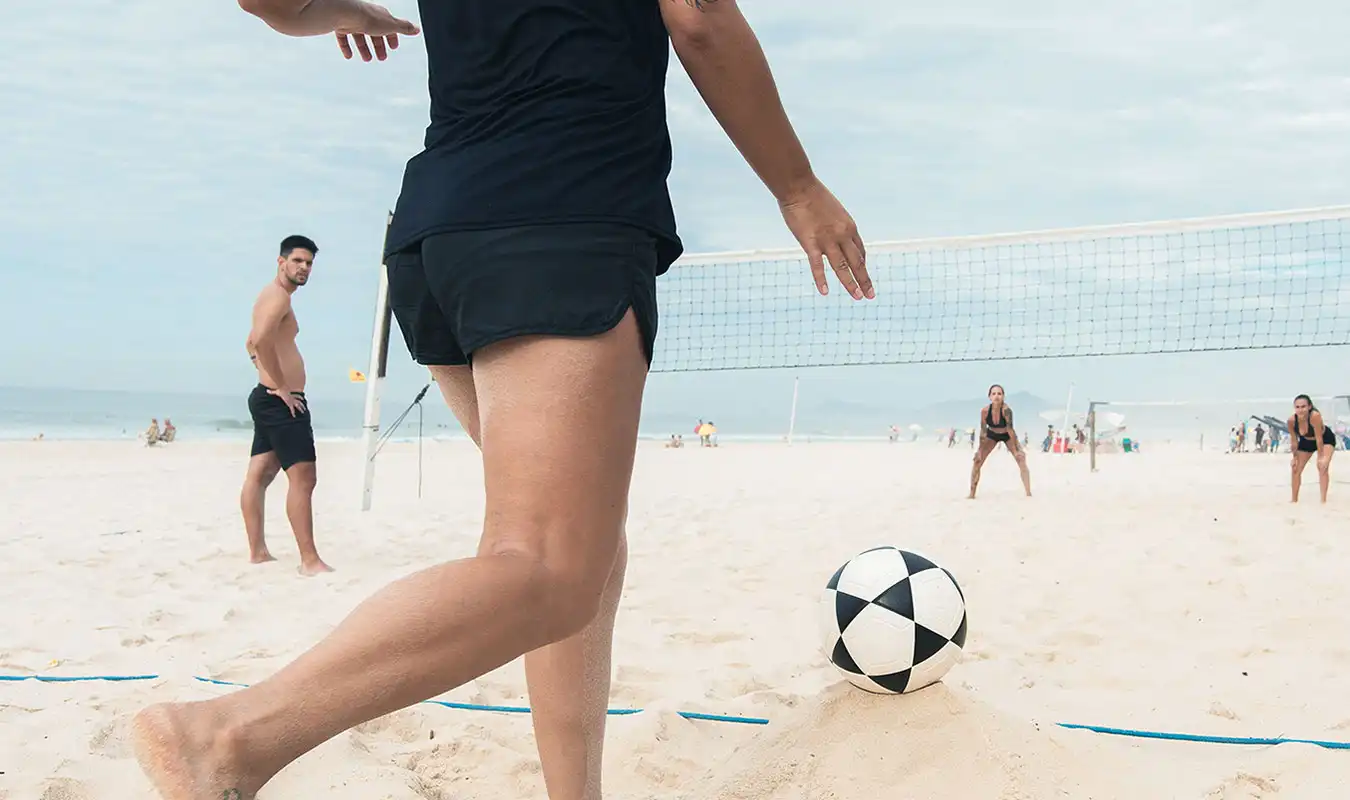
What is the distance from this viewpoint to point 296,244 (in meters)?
6.04

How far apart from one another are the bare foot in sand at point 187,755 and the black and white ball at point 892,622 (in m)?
1.69

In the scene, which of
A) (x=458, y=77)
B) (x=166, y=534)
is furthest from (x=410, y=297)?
(x=166, y=534)

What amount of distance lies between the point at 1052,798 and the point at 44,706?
8.84 feet

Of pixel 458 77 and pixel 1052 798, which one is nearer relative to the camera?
pixel 458 77

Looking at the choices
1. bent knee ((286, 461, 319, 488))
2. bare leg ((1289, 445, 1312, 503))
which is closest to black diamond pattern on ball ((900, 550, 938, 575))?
bent knee ((286, 461, 319, 488))

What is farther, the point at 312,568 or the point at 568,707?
the point at 312,568

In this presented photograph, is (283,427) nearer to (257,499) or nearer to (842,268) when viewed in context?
(257,499)

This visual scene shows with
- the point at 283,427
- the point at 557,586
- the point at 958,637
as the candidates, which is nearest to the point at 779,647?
the point at 958,637

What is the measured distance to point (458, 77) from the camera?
1.55 metres

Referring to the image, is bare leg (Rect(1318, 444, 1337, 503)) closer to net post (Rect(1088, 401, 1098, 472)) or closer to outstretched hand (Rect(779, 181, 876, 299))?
net post (Rect(1088, 401, 1098, 472))

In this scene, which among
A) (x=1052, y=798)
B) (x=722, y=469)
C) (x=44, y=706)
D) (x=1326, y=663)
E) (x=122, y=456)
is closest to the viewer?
(x=1052, y=798)

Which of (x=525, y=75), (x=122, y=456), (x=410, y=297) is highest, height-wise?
(x=525, y=75)

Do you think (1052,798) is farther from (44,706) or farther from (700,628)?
(44,706)

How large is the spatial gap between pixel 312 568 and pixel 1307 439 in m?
9.47
